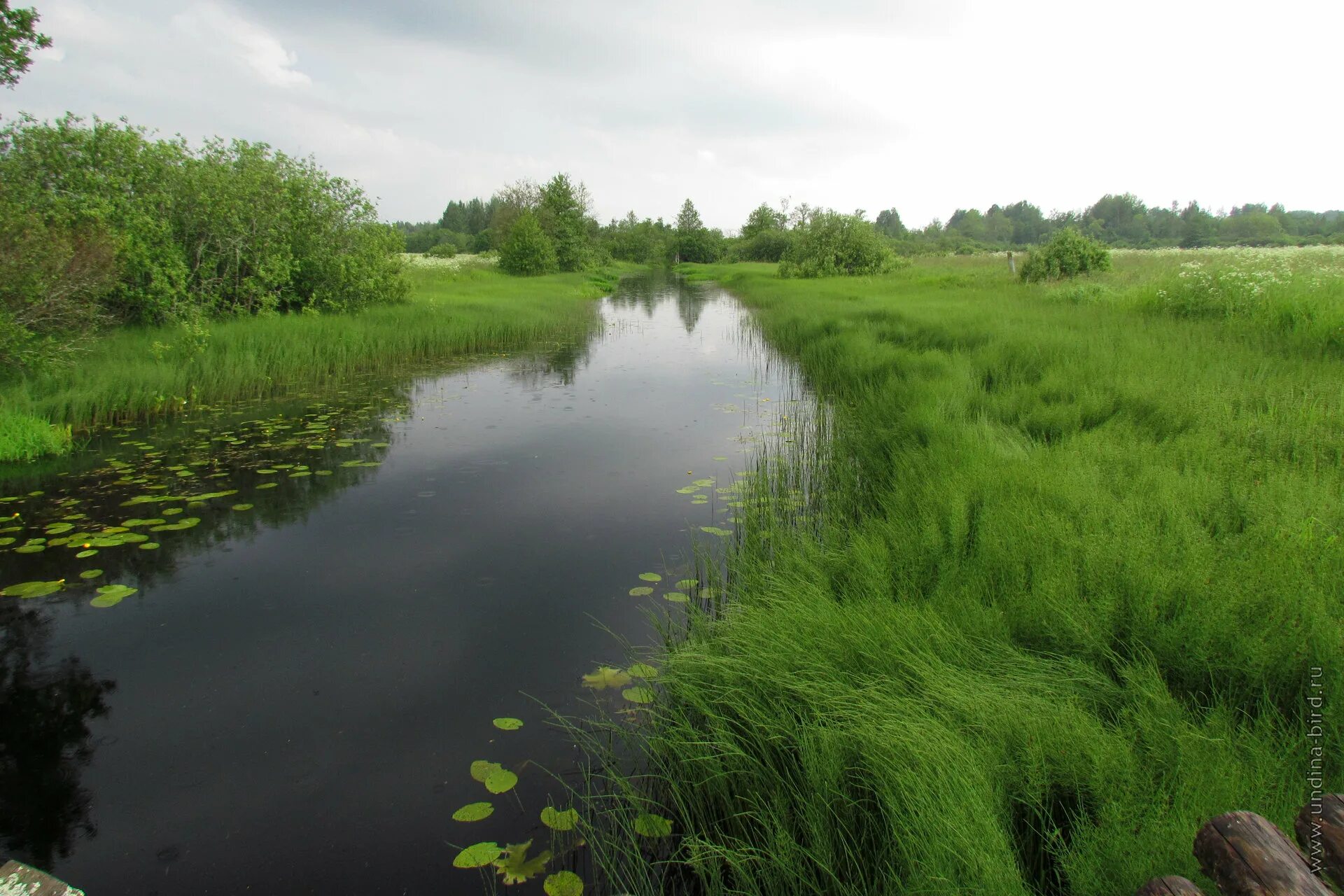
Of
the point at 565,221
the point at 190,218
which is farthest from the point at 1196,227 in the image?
the point at 190,218

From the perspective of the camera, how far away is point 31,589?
4.68 metres

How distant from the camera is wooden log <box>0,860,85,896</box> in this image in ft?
5.42

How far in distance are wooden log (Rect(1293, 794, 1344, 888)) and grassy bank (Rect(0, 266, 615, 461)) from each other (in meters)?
9.97

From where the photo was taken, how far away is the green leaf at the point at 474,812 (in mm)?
2881

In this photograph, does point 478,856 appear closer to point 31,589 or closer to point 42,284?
point 31,589

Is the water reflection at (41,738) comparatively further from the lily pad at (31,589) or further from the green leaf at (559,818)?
the green leaf at (559,818)

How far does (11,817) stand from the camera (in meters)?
2.89

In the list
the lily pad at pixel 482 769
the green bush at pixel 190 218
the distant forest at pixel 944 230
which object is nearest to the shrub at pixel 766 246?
the distant forest at pixel 944 230

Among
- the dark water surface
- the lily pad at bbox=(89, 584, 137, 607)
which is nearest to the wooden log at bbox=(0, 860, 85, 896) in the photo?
A: the dark water surface

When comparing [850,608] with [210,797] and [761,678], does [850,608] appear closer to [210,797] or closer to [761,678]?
[761,678]

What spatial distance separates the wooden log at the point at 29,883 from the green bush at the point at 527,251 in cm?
3665

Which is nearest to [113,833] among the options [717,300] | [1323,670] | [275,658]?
[275,658]

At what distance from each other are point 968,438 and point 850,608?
2798mm

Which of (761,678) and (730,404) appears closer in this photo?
(761,678)
